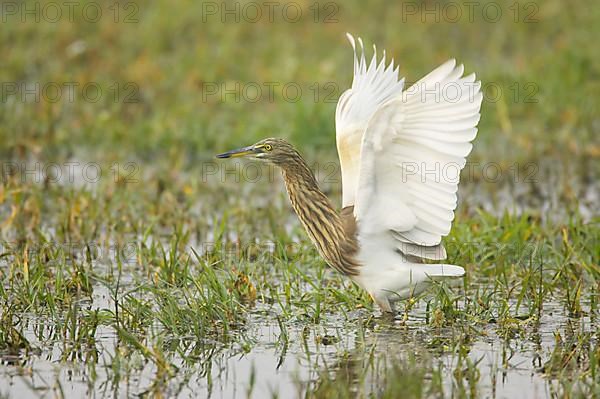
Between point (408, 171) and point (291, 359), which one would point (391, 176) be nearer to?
point (408, 171)

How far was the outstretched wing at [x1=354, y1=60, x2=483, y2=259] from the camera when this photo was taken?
17.0 feet

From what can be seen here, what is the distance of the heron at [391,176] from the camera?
17.1 feet

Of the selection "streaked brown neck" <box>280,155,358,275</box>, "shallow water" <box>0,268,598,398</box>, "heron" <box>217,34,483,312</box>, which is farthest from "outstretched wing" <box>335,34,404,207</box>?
"shallow water" <box>0,268,598,398</box>

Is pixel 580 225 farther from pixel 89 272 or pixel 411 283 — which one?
pixel 89 272

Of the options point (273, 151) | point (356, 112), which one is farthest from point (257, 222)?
point (356, 112)

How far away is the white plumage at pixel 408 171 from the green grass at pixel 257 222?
0.23 metres

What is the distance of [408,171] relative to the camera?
17.6ft

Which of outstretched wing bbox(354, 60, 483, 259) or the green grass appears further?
outstretched wing bbox(354, 60, 483, 259)

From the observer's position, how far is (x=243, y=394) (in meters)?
4.64

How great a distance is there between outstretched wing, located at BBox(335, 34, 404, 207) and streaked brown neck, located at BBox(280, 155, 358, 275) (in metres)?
0.21

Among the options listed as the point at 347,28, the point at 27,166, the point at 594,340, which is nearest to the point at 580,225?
the point at 594,340

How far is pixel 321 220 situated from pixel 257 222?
1.85 meters

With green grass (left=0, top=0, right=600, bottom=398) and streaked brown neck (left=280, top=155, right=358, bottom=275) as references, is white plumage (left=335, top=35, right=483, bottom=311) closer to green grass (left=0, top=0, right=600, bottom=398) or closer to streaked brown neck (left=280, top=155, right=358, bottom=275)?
streaked brown neck (left=280, top=155, right=358, bottom=275)

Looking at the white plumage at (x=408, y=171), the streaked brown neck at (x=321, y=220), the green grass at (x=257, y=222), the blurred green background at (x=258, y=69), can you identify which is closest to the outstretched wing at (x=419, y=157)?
the white plumage at (x=408, y=171)
